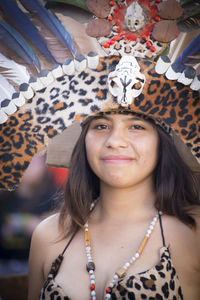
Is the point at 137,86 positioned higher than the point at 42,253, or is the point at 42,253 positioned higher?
the point at 137,86

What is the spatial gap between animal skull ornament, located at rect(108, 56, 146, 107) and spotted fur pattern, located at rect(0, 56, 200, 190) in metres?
0.04

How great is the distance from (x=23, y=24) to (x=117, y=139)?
0.86 m

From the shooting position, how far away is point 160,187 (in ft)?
6.79

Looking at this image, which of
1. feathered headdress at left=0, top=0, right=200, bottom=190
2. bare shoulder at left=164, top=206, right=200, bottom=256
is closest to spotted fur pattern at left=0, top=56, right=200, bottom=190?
feathered headdress at left=0, top=0, right=200, bottom=190

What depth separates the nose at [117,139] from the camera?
6.11ft

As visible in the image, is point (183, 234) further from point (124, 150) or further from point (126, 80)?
point (126, 80)

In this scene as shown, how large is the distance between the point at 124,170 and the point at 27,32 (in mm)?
978

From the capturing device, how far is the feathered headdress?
1784 millimetres

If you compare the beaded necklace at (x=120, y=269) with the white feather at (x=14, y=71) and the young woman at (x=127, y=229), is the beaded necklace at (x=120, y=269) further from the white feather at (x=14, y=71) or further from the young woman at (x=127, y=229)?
the white feather at (x=14, y=71)

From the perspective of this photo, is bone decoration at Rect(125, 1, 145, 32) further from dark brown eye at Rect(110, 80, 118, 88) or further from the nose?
the nose

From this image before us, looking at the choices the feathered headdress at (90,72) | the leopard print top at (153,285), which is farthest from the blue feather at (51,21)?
the leopard print top at (153,285)

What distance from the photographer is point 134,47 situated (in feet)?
6.04

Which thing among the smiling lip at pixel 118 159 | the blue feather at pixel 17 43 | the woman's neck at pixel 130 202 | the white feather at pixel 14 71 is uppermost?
the blue feather at pixel 17 43

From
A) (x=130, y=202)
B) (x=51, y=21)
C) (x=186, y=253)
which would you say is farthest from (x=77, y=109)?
(x=186, y=253)
